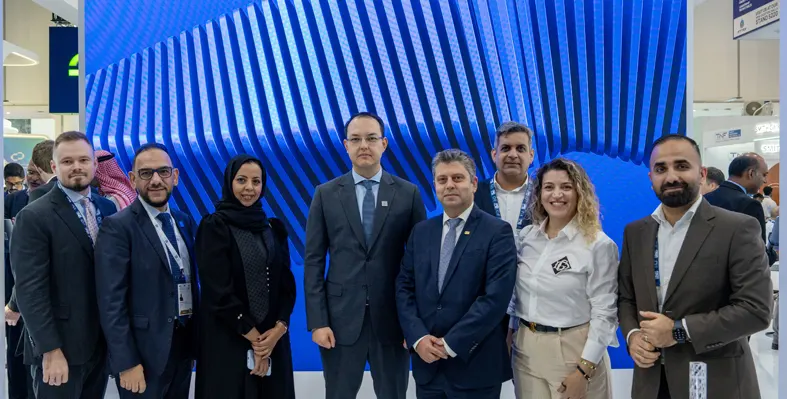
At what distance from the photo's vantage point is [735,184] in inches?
198

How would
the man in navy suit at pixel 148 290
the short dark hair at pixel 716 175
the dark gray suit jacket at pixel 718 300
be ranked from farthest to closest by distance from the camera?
the short dark hair at pixel 716 175
the man in navy suit at pixel 148 290
the dark gray suit jacket at pixel 718 300

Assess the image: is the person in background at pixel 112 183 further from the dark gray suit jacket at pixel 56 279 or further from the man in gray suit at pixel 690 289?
the man in gray suit at pixel 690 289

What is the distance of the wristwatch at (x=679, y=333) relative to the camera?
2.15m

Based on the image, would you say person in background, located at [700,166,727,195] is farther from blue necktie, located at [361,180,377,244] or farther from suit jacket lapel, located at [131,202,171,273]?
suit jacket lapel, located at [131,202,171,273]

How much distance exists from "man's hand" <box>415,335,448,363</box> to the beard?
1.01 meters

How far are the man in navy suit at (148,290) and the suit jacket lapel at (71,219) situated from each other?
73mm

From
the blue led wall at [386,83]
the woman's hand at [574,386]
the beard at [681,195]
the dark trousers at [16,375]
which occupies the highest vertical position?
the blue led wall at [386,83]

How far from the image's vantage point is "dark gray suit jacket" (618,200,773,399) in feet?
6.89

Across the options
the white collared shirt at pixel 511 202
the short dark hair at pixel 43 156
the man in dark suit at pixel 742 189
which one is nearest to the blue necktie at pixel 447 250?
the white collared shirt at pixel 511 202

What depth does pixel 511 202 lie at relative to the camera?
311 centimetres

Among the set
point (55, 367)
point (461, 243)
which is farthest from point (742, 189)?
point (55, 367)

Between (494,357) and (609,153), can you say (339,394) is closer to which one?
(494,357)

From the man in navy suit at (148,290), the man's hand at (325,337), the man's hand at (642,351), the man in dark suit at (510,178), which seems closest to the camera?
the man's hand at (642,351)

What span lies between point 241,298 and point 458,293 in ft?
3.06
